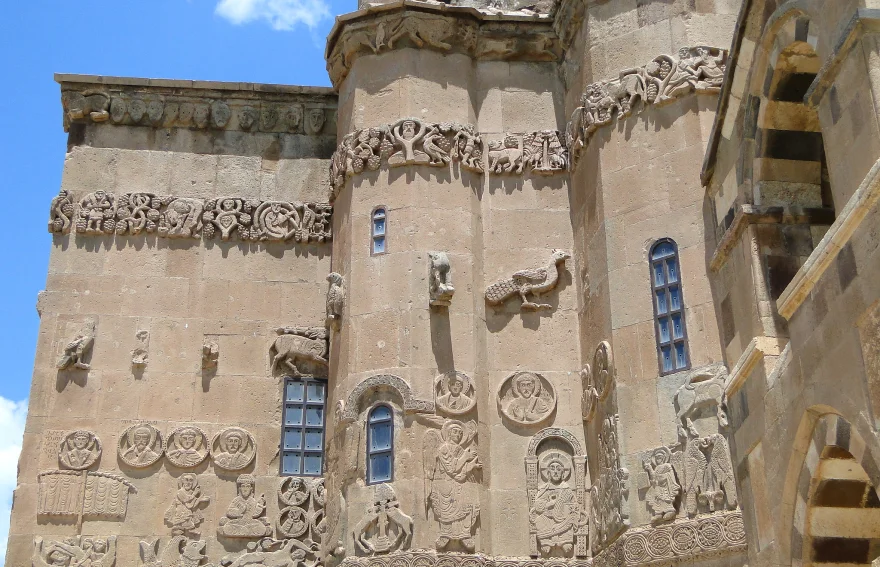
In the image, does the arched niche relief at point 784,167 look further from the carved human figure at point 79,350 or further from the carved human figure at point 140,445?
the carved human figure at point 79,350

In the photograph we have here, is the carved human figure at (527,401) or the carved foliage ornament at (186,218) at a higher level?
the carved foliage ornament at (186,218)

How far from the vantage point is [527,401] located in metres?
15.7

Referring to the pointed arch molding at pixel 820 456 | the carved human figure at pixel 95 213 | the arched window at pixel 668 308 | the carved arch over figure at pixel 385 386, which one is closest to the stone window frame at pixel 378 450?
the carved arch over figure at pixel 385 386

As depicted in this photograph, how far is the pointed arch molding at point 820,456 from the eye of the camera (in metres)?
8.28

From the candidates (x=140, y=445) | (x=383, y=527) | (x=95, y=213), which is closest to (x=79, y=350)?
(x=140, y=445)

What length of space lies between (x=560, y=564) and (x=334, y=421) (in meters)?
3.72

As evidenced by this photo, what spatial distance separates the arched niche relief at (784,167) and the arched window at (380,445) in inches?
242

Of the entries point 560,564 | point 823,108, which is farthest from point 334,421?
point 823,108

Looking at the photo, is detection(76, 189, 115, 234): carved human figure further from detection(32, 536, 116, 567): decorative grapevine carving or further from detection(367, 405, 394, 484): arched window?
detection(367, 405, 394, 484): arched window

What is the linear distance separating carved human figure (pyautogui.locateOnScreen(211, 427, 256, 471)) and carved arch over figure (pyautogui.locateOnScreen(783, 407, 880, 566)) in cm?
885

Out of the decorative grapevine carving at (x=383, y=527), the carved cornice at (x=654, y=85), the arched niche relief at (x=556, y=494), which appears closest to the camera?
the decorative grapevine carving at (x=383, y=527)

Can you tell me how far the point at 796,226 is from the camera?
35.9ft

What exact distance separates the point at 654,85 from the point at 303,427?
23.4 feet

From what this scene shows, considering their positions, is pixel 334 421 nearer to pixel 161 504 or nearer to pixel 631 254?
pixel 161 504
